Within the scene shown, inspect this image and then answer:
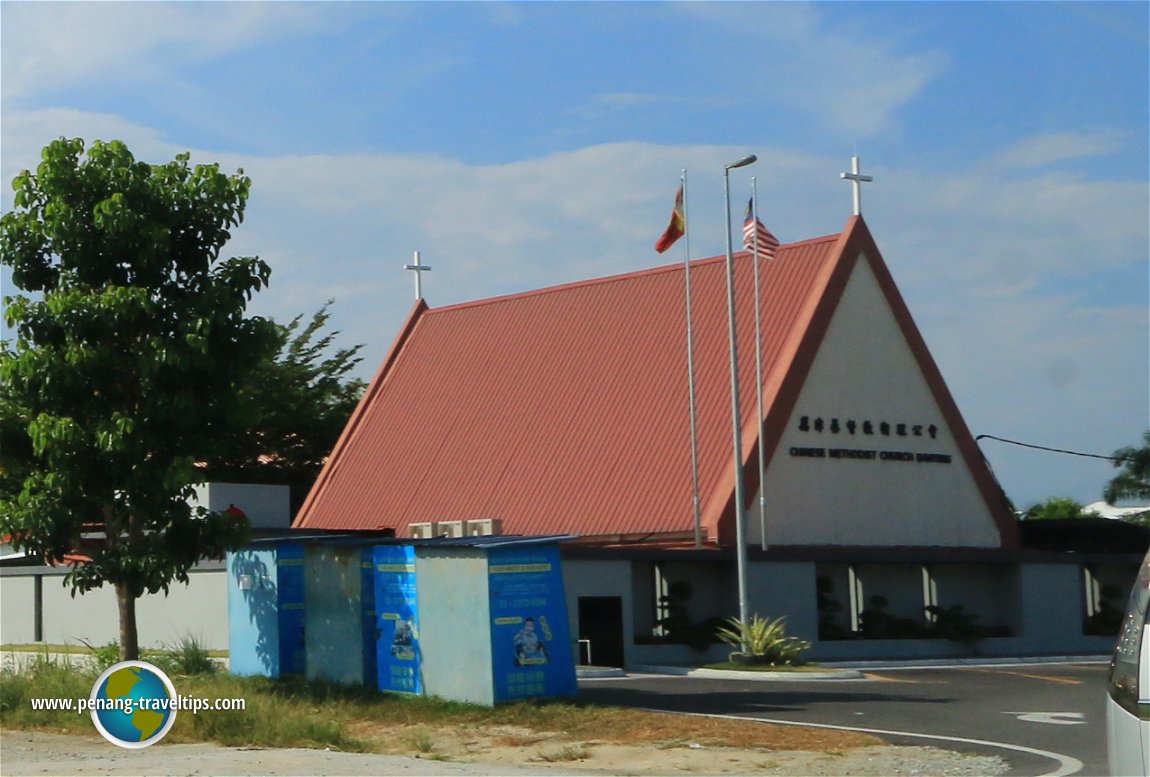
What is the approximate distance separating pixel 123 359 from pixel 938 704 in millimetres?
13421

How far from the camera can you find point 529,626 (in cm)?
2078

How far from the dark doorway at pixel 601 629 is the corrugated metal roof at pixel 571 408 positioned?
5158mm

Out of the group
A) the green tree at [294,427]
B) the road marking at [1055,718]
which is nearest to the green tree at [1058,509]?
the green tree at [294,427]

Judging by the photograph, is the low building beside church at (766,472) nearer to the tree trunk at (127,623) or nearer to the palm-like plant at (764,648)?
the palm-like plant at (764,648)

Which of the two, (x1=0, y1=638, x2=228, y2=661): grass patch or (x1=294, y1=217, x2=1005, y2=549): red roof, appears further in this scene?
(x1=294, y1=217, x2=1005, y2=549): red roof

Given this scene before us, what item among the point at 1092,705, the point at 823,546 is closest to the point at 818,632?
the point at 823,546

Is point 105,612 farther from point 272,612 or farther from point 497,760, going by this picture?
point 497,760

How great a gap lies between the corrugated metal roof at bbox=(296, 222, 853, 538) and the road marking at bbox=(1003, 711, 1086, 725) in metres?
15.2

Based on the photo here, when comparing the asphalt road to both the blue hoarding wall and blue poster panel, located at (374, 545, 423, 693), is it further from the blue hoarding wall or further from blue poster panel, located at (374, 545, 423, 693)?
the blue hoarding wall

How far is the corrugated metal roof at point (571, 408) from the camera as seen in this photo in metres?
38.2

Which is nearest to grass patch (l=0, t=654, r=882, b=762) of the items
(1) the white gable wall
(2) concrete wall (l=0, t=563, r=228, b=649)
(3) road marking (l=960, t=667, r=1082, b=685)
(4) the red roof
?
(3) road marking (l=960, t=667, r=1082, b=685)

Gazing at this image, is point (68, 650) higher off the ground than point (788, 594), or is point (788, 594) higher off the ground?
point (788, 594)

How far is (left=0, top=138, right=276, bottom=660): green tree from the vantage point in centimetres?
2119

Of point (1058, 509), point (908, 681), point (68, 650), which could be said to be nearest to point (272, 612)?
point (68, 650)
